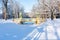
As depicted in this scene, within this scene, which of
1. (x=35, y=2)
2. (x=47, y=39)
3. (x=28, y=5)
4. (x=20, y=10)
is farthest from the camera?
(x=20, y=10)

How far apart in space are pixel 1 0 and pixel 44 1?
8920 mm

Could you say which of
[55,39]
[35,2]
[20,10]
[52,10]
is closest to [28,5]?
[20,10]

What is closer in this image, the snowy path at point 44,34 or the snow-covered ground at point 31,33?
the snowy path at point 44,34

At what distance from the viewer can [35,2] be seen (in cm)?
3198

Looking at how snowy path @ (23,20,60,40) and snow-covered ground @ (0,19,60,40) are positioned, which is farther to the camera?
snow-covered ground @ (0,19,60,40)

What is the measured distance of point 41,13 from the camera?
1230 inches

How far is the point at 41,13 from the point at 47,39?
2504 cm

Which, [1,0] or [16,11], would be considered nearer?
[1,0]

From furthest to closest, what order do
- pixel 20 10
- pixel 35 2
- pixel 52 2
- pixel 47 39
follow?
1. pixel 20 10
2. pixel 35 2
3. pixel 52 2
4. pixel 47 39

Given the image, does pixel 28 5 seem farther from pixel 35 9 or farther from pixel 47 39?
pixel 47 39

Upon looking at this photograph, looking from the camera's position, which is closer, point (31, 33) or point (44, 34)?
→ point (44, 34)

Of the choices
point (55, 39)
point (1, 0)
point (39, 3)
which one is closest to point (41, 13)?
point (39, 3)

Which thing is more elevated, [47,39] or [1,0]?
[1,0]

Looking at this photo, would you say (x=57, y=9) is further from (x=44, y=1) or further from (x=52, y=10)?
(x=44, y=1)
